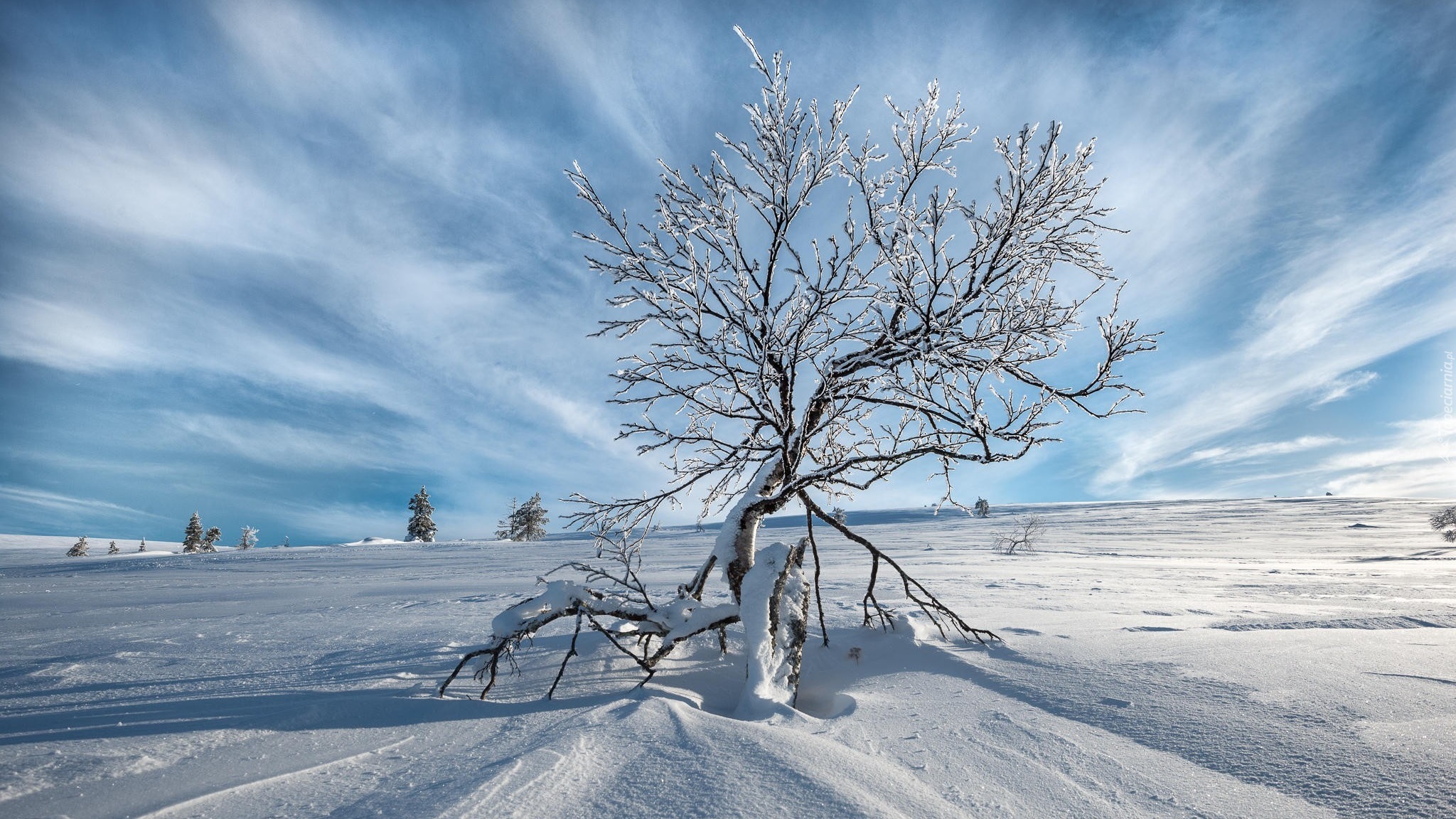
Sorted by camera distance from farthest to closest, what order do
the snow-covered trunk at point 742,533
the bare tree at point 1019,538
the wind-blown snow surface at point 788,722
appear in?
the bare tree at point 1019,538
the snow-covered trunk at point 742,533
the wind-blown snow surface at point 788,722

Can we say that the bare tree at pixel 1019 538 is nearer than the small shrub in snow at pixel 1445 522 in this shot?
Yes

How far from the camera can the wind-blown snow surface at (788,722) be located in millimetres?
1572

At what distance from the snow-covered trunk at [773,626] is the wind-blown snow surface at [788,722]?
0.22 metres

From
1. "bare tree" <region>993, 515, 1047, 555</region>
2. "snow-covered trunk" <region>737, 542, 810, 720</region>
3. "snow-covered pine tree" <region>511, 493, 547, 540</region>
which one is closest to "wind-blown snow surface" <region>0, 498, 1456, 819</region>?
"snow-covered trunk" <region>737, 542, 810, 720</region>

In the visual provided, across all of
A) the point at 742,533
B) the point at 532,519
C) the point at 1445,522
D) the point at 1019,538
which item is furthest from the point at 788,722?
the point at 532,519

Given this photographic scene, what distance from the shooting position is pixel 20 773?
1749 millimetres

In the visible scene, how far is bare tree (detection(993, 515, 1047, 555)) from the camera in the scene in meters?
16.2

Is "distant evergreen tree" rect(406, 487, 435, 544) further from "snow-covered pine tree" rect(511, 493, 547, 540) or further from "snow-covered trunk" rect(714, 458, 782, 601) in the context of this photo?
"snow-covered trunk" rect(714, 458, 782, 601)

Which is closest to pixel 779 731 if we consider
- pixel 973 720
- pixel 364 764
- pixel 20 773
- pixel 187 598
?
pixel 973 720

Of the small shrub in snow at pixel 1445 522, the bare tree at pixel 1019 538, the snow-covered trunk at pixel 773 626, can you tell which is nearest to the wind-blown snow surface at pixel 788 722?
the snow-covered trunk at pixel 773 626

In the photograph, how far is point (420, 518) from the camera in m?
39.2

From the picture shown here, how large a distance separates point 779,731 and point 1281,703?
189 centimetres

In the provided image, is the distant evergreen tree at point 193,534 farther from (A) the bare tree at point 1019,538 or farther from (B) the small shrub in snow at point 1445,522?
(B) the small shrub in snow at point 1445,522

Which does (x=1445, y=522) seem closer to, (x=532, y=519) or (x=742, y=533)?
(x=742, y=533)
